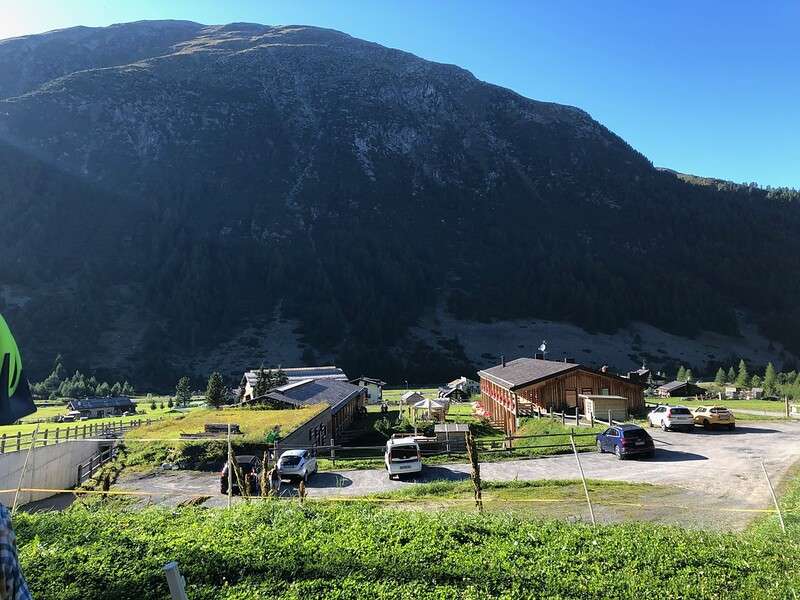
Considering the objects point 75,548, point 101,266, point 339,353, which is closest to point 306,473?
point 75,548

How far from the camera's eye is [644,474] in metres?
20.8

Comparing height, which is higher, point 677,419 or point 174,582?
point 174,582

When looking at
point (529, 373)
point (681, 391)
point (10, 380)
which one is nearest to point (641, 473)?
point (529, 373)

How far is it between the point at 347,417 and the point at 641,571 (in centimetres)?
4543

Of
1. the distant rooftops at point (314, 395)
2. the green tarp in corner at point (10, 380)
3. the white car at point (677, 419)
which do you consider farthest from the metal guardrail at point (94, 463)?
the white car at point (677, 419)

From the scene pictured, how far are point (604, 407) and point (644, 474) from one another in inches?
585

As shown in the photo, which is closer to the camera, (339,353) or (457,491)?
(457,491)

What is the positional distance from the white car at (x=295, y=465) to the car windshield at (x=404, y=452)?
13.6ft

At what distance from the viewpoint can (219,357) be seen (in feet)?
523

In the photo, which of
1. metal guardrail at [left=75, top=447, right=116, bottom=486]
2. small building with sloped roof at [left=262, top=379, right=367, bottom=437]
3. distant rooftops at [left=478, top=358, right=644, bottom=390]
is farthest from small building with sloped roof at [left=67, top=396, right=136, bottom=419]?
distant rooftops at [left=478, top=358, right=644, bottom=390]

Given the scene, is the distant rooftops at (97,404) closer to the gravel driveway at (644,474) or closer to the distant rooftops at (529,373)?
the gravel driveway at (644,474)

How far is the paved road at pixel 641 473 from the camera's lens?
18562mm

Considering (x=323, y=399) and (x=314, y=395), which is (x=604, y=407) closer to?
(x=323, y=399)

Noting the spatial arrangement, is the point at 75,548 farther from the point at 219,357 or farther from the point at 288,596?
the point at 219,357
